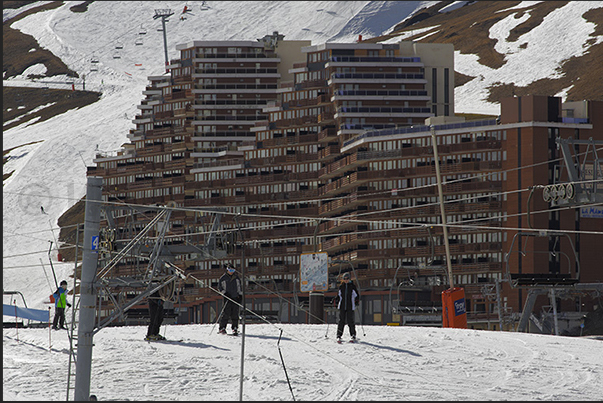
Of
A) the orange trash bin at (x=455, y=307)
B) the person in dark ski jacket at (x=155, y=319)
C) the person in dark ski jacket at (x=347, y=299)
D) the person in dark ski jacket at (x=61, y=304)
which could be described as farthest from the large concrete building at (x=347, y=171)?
the person in dark ski jacket at (x=347, y=299)

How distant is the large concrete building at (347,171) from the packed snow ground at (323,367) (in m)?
49.3

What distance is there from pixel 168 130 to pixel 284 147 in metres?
25.7

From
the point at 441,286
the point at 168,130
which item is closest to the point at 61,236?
the point at 168,130

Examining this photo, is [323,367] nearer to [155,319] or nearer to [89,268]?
[89,268]

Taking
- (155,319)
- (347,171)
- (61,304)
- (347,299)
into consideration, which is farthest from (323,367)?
(347,171)

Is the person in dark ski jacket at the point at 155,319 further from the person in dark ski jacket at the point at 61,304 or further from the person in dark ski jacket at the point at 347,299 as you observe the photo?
the person in dark ski jacket at the point at 61,304

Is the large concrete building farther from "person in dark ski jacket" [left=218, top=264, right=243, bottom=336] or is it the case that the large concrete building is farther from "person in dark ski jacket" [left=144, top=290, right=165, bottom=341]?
"person in dark ski jacket" [left=144, top=290, right=165, bottom=341]

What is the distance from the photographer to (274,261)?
11669 cm

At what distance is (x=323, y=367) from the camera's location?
83.2 ft

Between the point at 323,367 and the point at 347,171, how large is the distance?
87.7 metres

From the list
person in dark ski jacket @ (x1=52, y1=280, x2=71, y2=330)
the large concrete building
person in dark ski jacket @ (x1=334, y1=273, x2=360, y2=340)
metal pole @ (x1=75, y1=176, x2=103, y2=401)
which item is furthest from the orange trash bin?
the large concrete building

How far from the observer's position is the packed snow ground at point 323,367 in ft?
74.9

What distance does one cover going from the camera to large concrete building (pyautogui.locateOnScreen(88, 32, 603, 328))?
10012cm

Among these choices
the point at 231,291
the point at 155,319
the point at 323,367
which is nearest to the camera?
the point at 323,367
